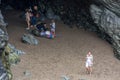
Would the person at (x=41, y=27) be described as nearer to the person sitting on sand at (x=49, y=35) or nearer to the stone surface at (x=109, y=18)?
the person sitting on sand at (x=49, y=35)

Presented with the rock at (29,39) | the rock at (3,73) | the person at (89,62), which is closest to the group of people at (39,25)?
the rock at (29,39)

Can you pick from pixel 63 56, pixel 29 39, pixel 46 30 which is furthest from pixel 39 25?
pixel 63 56

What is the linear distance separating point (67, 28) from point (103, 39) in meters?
3.14

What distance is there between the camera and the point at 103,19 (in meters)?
33.7

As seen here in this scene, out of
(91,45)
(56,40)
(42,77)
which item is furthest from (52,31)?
(42,77)

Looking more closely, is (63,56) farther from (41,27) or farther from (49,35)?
(41,27)

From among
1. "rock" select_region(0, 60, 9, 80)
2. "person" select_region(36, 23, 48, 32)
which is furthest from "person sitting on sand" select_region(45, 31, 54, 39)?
"rock" select_region(0, 60, 9, 80)

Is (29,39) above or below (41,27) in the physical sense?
below

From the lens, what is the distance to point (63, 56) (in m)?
31.1

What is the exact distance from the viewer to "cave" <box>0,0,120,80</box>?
28.0 metres

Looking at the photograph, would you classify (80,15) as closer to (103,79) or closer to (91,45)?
(91,45)

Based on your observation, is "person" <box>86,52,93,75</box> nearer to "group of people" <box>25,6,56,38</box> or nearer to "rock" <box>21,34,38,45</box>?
"rock" <box>21,34,38,45</box>

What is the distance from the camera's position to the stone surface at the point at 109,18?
32.2m

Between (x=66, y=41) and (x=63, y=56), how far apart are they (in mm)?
2550
